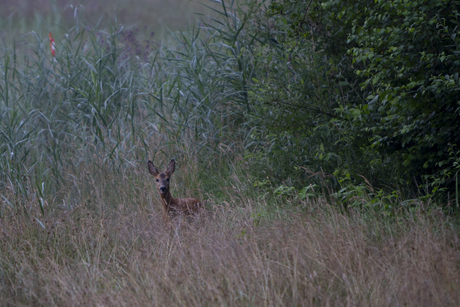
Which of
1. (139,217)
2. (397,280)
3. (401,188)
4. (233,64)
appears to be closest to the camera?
(397,280)

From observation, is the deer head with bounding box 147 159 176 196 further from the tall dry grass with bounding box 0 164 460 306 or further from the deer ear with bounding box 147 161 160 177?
the tall dry grass with bounding box 0 164 460 306

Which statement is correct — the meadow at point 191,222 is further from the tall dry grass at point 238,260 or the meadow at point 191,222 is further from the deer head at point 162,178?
the deer head at point 162,178

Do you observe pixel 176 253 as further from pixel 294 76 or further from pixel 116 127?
pixel 116 127

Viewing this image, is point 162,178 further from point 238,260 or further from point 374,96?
point 374,96

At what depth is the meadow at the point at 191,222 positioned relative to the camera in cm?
315

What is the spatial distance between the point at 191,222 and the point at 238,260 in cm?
149

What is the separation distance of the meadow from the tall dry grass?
16 millimetres

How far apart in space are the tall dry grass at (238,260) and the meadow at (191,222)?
2 centimetres

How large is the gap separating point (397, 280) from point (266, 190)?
249cm

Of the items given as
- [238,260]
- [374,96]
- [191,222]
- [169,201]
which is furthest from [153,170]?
[374,96]

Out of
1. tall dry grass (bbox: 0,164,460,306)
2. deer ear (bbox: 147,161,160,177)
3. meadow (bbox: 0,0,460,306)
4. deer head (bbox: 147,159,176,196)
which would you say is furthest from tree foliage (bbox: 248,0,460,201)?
deer ear (bbox: 147,161,160,177)

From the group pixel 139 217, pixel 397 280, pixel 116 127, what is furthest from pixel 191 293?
pixel 116 127

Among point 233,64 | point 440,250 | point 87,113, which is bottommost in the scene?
point 440,250

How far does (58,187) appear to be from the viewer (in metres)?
6.11
